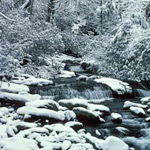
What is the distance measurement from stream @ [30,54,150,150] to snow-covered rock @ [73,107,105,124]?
Result: 0.60 ft

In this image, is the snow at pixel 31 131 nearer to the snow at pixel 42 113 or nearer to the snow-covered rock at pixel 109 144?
the snow at pixel 42 113

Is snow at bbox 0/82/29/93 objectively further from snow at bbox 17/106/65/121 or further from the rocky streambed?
snow at bbox 17/106/65/121

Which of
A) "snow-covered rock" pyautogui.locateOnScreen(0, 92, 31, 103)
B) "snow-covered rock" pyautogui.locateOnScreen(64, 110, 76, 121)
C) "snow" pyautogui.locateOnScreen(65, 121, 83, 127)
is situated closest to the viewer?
"snow" pyautogui.locateOnScreen(65, 121, 83, 127)

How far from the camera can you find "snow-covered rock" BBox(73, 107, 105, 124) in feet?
27.7

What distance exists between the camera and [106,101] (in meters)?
11.3

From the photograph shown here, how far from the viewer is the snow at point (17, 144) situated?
5.98 metres

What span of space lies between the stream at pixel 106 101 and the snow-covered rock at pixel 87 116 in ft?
0.60

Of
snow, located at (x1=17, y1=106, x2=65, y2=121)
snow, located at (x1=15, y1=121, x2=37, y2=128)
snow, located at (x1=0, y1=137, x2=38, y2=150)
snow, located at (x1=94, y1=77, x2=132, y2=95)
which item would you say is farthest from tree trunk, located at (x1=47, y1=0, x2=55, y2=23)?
snow, located at (x1=0, y1=137, x2=38, y2=150)

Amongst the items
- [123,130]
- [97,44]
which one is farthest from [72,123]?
[97,44]

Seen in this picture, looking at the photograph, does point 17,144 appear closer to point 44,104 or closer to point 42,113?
point 42,113

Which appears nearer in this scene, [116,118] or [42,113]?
[42,113]

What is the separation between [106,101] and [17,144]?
5721mm

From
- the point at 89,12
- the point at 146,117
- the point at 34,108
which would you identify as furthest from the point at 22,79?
the point at 89,12

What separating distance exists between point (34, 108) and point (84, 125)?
1.40 m
